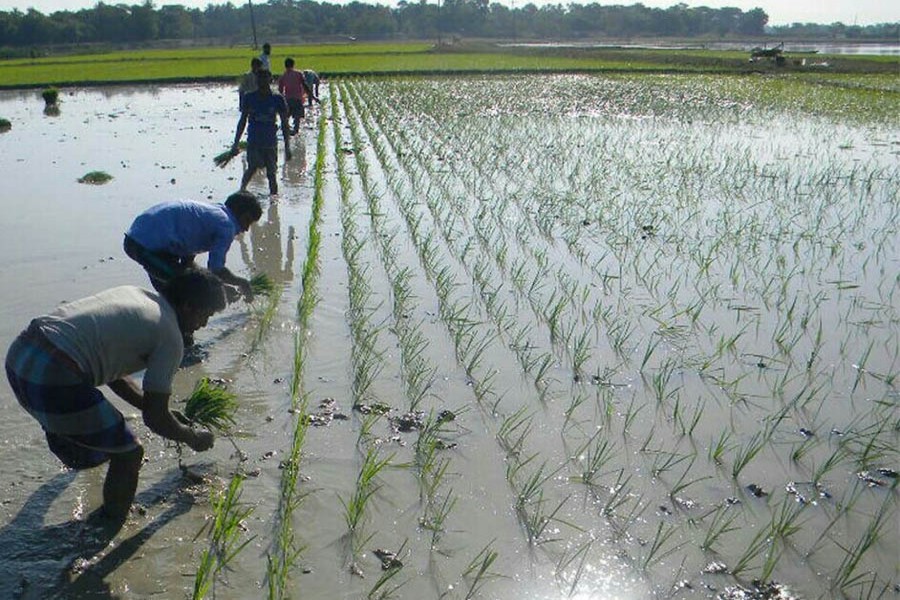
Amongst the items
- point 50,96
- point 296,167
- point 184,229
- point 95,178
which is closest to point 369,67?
point 50,96

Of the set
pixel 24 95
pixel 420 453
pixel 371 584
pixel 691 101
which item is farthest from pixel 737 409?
pixel 24 95

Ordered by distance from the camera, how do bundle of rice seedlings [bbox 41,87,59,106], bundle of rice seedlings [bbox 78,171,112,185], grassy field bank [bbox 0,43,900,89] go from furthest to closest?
grassy field bank [bbox 0,43,900,89], bundle of rice seedlings [bbox 41,87,59,106], bundle of rice seedlings [bbox 78,171,112,185]

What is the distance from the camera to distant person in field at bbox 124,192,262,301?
3.54 m

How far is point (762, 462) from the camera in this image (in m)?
3.12

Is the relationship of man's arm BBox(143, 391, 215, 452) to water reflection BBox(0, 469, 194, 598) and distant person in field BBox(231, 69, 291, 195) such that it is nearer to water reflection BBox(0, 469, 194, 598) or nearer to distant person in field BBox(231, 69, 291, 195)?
water reflection BBox(0, 469, 194, 598)

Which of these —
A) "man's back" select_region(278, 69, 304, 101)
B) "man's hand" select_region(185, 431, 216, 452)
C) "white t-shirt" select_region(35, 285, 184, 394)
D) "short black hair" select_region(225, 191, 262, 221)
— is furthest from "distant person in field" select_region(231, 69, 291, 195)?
"white t-shirt" select_region(35, 285, 184, 394)

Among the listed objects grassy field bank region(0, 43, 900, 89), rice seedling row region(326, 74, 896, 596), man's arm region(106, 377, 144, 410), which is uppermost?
grassy field bank region(0, 43, 900, 89)

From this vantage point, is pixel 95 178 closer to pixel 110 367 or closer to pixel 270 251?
pixel 270 251

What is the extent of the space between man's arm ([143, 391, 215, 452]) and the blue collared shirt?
123cm

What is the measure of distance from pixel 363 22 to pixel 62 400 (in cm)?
7621

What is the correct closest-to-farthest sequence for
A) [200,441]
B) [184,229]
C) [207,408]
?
[200,441]
[207,408]
[184,229]

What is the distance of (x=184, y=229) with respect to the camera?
355 cm

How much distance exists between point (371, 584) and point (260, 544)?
1.38 ft

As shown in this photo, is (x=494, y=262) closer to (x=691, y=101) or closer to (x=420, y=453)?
(x=420, y=453)
